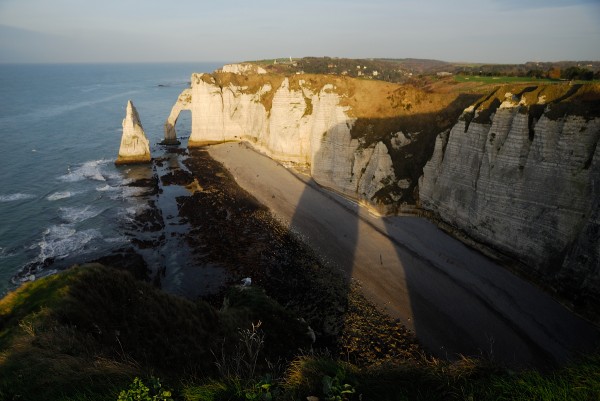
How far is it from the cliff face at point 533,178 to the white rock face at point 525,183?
0.15 ft

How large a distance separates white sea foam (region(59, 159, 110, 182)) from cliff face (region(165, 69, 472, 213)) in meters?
21.4

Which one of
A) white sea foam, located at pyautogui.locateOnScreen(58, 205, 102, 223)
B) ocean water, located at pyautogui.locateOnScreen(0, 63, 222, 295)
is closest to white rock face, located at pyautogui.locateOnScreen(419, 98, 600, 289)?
ocean water, located at pyautogui.locateOnScreen(0, 63, 222, 295)

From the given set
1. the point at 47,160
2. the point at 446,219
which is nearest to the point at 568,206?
the point at 446,219

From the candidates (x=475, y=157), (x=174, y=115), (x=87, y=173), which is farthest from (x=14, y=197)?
(x=475, y=157)

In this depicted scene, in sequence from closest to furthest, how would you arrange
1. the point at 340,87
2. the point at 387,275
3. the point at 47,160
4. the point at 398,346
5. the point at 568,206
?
the point at 398,346
the point at 568,206
the point at 387,275
the point at 340,87
the point at 47,160

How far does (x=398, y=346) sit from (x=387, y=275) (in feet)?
18.6

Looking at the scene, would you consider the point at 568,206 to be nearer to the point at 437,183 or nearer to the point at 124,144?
the point at 437,183

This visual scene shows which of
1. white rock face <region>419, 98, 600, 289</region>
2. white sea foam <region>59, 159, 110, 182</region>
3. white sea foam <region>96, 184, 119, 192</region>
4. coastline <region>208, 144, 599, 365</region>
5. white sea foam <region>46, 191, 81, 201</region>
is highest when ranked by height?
white rock face <region>419, 98, 600, 289</region>

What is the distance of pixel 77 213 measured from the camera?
32.2 m

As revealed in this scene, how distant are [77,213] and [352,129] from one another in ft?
92.8

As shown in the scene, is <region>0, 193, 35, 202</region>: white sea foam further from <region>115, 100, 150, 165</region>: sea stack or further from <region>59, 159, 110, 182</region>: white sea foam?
<region>115, 100, 150, 165</region>: sea stack

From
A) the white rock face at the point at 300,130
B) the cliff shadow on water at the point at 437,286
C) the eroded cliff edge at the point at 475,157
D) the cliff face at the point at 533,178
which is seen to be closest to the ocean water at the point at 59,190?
the white rock face at the point at 300,130

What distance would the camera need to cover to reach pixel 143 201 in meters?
35.2

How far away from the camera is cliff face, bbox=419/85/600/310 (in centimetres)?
1736
